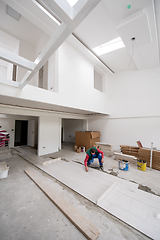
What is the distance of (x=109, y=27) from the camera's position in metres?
3.46

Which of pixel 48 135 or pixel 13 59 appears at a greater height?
pixel 13 59

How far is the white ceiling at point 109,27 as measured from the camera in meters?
2.71

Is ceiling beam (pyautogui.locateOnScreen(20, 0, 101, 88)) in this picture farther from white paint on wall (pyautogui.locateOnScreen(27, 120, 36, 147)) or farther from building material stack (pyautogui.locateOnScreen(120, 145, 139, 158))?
white paint on wall (pyautogui.locateOnScreen(27, 120, 36, 147))

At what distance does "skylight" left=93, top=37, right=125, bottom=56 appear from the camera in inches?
165

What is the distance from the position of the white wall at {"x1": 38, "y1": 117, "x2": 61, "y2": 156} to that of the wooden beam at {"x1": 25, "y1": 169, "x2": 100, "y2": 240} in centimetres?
249

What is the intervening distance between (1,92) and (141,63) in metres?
5.48

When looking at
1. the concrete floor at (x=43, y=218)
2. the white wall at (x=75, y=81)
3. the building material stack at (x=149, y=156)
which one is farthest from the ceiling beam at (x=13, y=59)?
the building material stack at (x=149, y=156)

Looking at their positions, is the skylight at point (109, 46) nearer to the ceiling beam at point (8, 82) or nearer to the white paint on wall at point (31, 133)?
the ceiling beam at point (8, 82)

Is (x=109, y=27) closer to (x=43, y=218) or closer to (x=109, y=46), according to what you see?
(x=109, y=46)

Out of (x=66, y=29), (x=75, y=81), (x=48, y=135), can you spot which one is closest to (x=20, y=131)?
(x=48, y=135)

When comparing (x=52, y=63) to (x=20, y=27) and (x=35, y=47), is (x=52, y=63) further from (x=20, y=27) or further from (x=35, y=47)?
(x=35, y=47)

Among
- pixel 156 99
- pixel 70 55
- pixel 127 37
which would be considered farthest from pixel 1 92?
pixel 156 99

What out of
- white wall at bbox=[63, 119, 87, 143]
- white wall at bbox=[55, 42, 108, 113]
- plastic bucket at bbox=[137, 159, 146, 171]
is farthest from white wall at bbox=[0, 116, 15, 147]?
plastic bucket at bbox=[137, 159, 146, 171]

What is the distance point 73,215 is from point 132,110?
512cm
